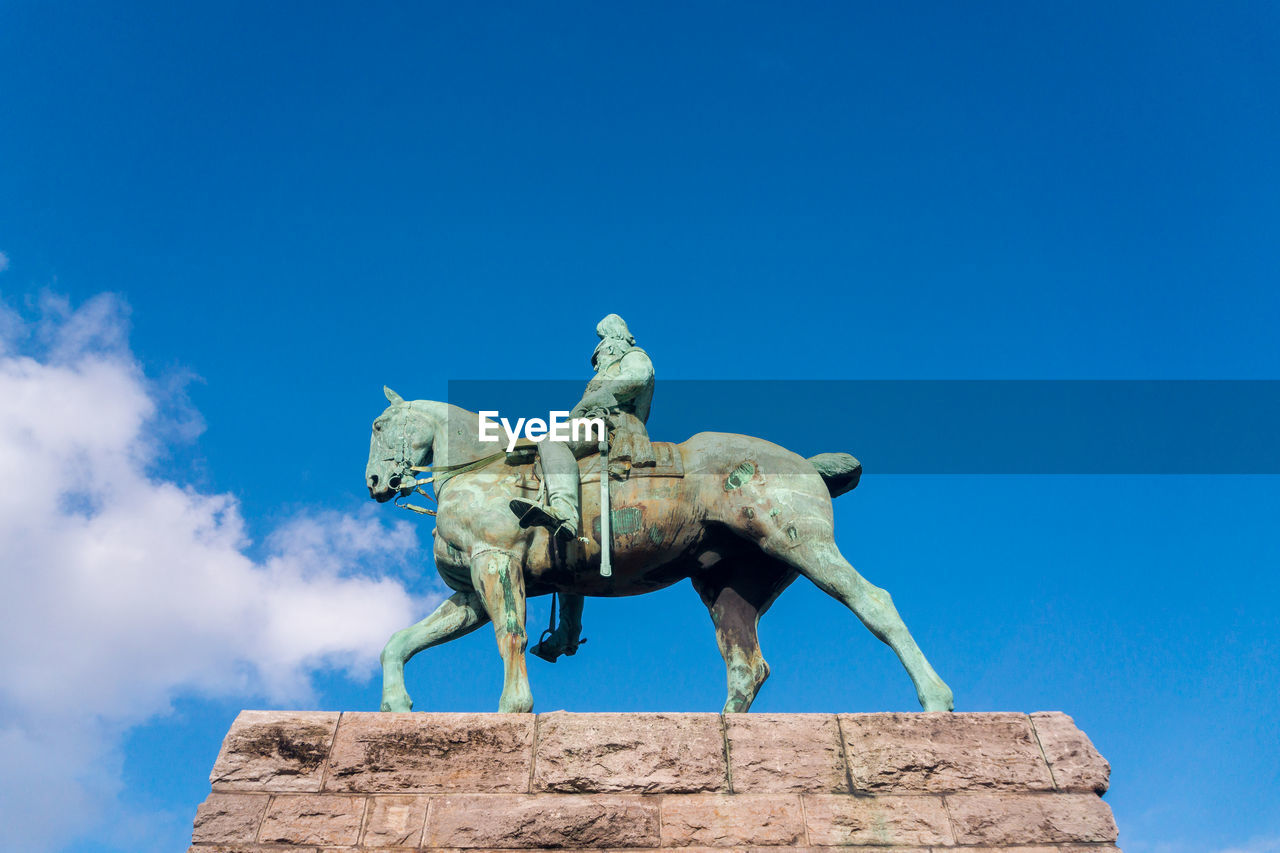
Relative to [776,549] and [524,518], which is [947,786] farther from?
[524,518]

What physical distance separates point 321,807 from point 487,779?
106 centimetres

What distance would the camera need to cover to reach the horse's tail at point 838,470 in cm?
964

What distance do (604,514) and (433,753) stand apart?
8.53 feet

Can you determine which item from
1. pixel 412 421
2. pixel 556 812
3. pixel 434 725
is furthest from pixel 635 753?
pixel 412 421

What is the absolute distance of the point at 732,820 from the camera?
267 inches

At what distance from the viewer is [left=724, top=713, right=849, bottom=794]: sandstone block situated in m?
6.97

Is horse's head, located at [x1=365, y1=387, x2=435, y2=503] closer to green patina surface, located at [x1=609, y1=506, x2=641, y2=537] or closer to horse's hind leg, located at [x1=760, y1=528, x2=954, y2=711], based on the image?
green patina surface, located at [x1=609, y1=506, x2=641, y2=537]

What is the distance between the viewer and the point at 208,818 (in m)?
6.86

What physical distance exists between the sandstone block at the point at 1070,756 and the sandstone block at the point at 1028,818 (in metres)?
0.09

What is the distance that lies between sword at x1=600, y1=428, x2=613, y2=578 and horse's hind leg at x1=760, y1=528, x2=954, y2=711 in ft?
4.29

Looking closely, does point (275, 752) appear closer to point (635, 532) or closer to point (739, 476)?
point (635, 532)

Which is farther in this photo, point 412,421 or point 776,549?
point 412,421

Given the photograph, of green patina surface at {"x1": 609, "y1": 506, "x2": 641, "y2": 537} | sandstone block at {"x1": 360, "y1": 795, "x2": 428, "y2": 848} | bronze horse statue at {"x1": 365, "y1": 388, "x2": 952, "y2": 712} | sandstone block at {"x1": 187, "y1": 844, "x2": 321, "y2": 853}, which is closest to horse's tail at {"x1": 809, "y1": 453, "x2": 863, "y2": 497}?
bronze horse statue at {"x1": 365, "y1": 388, "x2": 952, "y2": 712}

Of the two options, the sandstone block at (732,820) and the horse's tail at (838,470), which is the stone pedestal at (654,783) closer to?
the sandstone block at (732,820)
